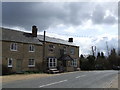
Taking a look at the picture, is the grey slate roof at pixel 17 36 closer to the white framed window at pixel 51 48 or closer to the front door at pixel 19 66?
the front door at pixel 19 66

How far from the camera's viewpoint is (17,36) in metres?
42.5

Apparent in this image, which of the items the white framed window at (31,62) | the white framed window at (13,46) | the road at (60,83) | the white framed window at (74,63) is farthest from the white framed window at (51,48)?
the road at (60,83)

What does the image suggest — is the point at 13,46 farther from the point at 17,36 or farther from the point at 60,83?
the point at 60,83

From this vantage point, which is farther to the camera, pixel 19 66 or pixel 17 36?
pixel 17 36

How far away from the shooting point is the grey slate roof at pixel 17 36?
1564 inches

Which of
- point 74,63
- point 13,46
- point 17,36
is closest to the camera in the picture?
point 13,46

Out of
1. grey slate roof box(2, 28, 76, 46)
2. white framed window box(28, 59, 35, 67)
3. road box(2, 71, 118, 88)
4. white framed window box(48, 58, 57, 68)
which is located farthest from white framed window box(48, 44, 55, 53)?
road box(2, 71, 118, 88)

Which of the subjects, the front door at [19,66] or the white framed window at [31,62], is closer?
the front door at [19,66]

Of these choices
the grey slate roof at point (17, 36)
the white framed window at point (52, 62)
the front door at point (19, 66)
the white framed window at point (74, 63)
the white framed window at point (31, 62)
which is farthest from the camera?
the white framed window at point (74, 63)

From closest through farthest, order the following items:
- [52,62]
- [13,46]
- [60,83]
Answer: [60,83], [13,46], [52,62]

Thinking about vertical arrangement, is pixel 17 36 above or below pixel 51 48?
above

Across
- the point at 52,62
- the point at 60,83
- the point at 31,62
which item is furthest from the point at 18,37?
the point at 60,83

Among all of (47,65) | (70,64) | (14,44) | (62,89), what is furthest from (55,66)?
(62,89)

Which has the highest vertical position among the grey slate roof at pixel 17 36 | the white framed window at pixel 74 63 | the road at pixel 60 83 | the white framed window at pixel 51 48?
the grey slate roof at pixel 17 36
